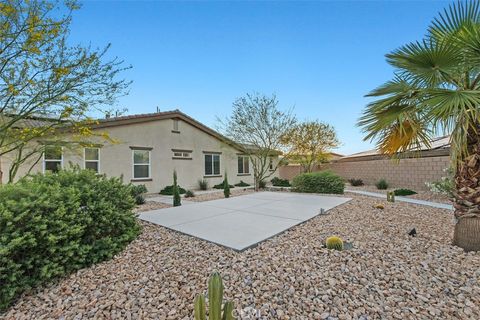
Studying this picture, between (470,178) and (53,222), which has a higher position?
(470,178)

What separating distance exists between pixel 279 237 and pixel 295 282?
1.61m

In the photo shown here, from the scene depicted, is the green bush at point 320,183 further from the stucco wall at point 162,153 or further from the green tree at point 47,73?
the green tree at point 47,73

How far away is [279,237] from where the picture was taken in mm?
4383

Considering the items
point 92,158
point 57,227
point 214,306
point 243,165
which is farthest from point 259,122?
point 214,306

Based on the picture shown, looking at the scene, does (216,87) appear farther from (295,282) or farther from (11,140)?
(295,282)

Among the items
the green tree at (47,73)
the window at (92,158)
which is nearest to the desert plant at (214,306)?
the green tree at (47,73)

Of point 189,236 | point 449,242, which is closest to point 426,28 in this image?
point 449,242

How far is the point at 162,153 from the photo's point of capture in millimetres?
13266

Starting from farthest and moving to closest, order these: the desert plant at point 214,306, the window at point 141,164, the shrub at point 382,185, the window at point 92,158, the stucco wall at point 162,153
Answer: the shrub at point 382,185 < the window at point 141,164 < the stucco wall at point 162,153 < the window at point 92,158 < the desert plant at point 214,306

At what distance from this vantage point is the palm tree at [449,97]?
3265 millimetres

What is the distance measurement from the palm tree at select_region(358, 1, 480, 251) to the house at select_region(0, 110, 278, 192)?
943 centimetres

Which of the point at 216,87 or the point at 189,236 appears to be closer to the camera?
the point at 189,236

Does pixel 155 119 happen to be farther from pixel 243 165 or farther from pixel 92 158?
pixel 243 165

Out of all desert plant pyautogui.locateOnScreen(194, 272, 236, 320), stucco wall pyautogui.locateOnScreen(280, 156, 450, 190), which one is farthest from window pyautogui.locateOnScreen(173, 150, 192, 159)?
desert plant pyautogui.locateOnScreen(194, 272, 236, 320)
